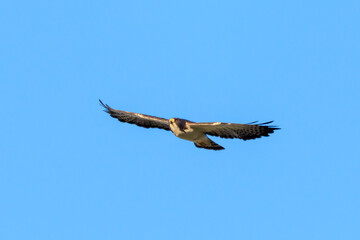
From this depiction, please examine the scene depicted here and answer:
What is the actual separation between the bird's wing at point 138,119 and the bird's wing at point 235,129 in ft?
7.83

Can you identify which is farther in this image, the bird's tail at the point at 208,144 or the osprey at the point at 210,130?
the bird's tail at the point at 208,144

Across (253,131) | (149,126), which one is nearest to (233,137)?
(253,131)

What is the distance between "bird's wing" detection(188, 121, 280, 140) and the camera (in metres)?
18.0

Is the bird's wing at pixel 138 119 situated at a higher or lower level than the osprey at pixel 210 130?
higher

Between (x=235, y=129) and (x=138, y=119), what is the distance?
427cm

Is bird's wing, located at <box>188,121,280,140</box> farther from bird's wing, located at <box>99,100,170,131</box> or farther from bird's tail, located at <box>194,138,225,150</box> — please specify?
bird's wing, located at <box>99,100,170,131</box>

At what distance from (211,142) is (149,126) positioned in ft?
9.06

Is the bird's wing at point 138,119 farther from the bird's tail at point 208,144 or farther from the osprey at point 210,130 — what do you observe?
the bird's tail at point 208,144

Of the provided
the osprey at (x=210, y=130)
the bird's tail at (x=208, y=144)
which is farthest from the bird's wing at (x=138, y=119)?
the bird's tail at (x=208, y=144)

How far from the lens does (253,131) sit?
18.2m

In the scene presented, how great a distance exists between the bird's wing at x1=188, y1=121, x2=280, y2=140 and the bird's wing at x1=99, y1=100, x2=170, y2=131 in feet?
7.83

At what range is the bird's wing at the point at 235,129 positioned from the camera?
17969mm

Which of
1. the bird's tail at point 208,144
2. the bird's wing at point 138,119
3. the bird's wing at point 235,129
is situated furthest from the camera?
the bird's wing at point 138,119

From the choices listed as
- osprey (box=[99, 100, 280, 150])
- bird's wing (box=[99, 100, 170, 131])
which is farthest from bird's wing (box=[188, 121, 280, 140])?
bird's wing (box=[99, 100, 170, 131])
